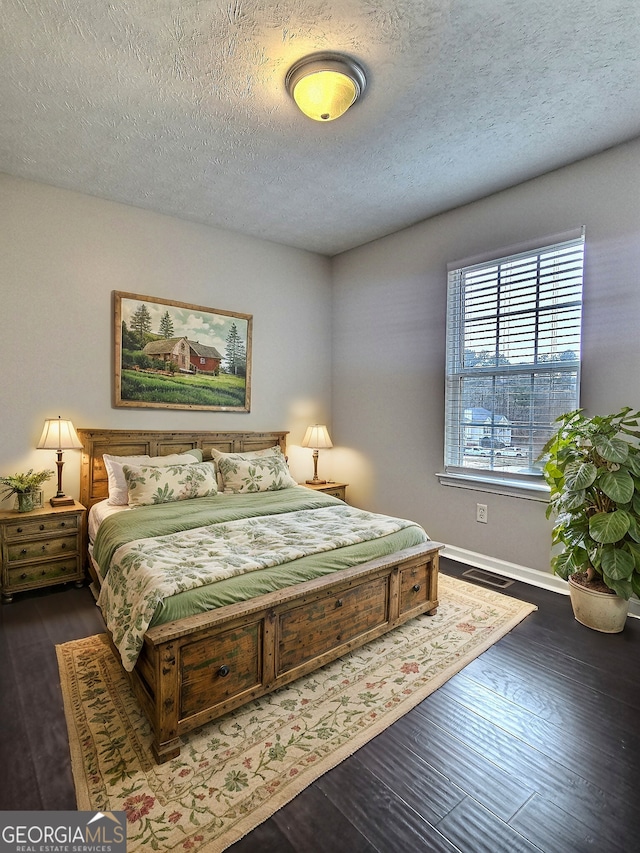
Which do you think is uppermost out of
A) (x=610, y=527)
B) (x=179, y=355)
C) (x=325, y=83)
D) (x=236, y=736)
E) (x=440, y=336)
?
(x=325, y=83)

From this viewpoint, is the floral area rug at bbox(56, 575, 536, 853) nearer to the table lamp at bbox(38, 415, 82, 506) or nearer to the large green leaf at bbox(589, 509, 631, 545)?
the large green leaf at bbox(589, 509, 631, 545)

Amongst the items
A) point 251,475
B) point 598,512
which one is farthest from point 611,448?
point 251,475

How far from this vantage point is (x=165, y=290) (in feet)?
12.5

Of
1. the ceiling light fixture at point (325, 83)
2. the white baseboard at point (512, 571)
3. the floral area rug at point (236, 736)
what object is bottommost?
the floral area rug at point (236, 736)

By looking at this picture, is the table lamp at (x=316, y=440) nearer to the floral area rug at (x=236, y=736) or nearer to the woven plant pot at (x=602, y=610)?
the floral area rug at (x=236, y=736)

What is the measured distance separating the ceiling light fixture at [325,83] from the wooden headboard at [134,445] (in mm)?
2641

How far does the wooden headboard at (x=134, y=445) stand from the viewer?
3395 mm

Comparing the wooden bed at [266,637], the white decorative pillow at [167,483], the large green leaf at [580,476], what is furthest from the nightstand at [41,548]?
the large green leaf at [580,476]

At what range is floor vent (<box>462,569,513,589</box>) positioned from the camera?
3174 mm

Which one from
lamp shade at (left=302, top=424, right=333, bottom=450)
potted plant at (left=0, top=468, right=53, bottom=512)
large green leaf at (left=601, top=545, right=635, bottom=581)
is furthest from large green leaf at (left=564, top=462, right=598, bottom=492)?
potted plant at (left=0, top=468, right=53, bottom=512)

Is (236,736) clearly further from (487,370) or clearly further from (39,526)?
(487,370)

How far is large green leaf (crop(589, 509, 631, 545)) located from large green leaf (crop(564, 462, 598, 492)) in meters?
0.19

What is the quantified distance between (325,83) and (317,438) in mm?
3007

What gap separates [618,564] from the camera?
233cm
